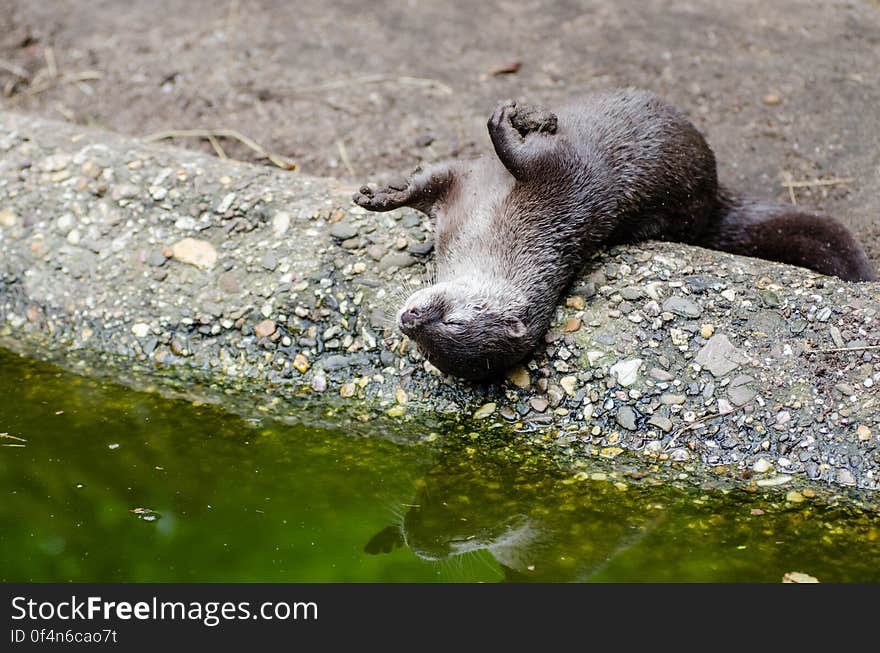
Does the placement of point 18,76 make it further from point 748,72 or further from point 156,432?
point 748,72

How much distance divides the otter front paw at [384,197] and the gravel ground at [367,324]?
344 mm

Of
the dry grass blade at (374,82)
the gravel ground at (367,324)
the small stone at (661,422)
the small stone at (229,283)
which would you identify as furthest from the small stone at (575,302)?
the dry grass blade at (374,82)

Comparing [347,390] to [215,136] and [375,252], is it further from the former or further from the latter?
[215,136]

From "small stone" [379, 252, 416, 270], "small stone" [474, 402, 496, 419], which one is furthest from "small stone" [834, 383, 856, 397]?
"small stone" [379, 252, 416, 270]

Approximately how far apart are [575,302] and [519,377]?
1.34ft

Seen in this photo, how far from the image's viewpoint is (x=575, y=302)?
3914 millimetres

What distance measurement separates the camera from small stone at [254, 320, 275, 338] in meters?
4.03

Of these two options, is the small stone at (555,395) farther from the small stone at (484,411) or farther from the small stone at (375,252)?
the small stone at (375,252)

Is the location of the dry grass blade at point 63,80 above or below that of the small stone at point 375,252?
below

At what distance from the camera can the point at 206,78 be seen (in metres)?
5.93

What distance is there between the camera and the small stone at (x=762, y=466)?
337cm

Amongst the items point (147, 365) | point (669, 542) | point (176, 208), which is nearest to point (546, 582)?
point (669, 542)

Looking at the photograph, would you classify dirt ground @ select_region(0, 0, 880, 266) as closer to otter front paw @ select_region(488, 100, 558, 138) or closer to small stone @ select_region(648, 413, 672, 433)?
otter front paw @ select_region(488, 100, 558, 138)

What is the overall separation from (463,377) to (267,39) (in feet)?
11.3
